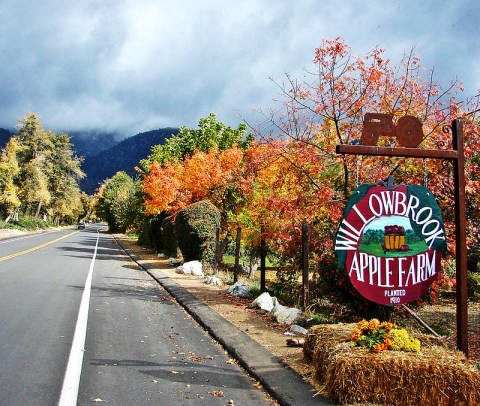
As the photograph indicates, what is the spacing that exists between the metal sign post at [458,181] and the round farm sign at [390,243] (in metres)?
0.24

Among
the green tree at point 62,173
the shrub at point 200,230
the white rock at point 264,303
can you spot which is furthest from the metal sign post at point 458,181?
the green tree at point 62,173

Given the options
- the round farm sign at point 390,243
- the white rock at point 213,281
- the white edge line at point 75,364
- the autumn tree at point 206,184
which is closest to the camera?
the white edge line at point 75,364

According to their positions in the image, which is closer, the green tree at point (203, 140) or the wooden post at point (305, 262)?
the wooden post at point (305, 262)

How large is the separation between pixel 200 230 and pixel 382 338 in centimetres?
1543

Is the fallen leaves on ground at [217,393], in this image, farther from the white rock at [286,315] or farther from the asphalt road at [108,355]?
the white rock at [286,315]

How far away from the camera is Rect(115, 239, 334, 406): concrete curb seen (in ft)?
15.6

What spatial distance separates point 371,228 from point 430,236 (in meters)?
0.68

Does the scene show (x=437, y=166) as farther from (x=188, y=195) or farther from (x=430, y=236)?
(x=188, y=195)

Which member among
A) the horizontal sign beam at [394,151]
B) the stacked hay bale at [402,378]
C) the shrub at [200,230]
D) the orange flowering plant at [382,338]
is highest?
the horizontal sign beam at [394,151]

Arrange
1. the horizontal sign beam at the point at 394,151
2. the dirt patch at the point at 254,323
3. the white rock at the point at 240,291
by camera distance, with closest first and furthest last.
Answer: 1. the horizontal sign beam at the point at 394,151
2. the dirt patch at the point at 254,323
3. the white rock at the point at 240,291

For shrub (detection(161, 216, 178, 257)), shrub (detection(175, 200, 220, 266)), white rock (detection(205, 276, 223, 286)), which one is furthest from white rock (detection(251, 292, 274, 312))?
shrub (detection(161, 216, 178, 257))

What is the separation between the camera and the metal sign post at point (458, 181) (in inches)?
205

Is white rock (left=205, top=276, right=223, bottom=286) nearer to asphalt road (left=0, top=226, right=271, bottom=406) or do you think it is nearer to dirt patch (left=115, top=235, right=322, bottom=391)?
dirt patch (left=115, top=235, right=322, bottom=391)

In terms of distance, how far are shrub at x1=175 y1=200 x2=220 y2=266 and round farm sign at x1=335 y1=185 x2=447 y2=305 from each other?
1491 centimetres
